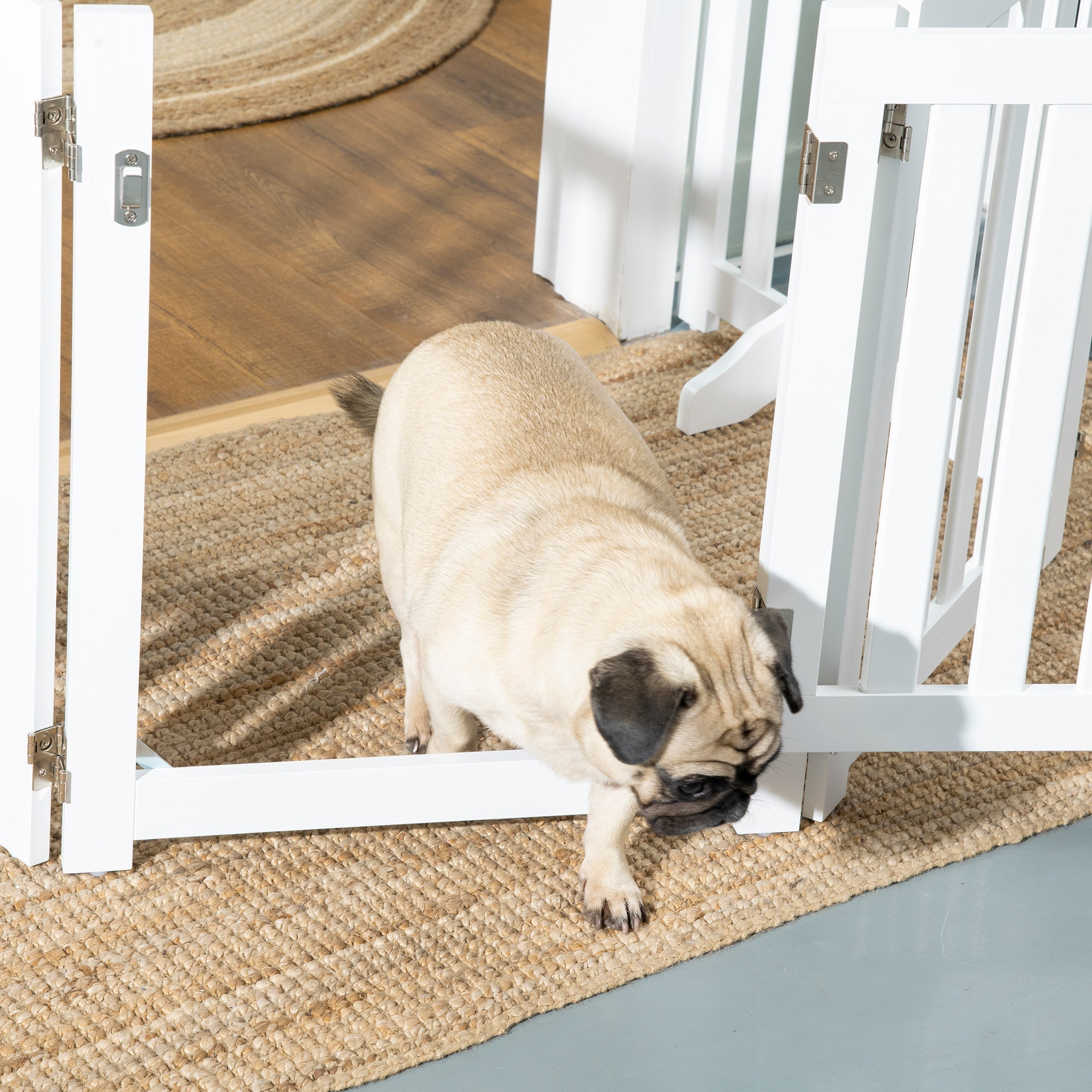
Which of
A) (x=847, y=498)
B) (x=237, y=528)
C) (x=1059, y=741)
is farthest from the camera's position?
(x=237, y=528)

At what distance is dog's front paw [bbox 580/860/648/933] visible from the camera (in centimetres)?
164

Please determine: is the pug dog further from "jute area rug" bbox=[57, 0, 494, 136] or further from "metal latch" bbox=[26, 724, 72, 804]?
"jute area rug" bbox=[57, 0, 494, 136]

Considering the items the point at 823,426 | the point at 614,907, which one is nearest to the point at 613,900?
the point at 614,907

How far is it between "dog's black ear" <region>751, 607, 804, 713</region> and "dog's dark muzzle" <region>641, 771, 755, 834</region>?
10cm

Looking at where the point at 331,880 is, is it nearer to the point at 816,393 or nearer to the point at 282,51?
the point at 816,393

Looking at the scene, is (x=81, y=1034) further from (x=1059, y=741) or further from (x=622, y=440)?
(x=1059, y=741)

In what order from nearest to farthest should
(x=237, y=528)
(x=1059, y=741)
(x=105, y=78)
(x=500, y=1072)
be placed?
(x=105, y=78)
(x=500, y=1072)
(x=1059, y=741)
(x=237, y=528)

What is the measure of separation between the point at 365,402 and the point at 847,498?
73cm

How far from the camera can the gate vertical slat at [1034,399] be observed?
1.41 metres

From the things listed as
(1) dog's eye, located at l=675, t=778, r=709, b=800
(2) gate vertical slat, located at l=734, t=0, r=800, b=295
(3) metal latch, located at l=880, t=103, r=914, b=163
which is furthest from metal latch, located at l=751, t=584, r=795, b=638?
(2) gate vertical slat, located at l=734, t=0, r=800, b=295

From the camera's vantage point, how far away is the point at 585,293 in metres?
2.96

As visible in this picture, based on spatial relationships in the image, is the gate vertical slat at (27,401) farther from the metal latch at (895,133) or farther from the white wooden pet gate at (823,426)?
the metal latch at (895,133)

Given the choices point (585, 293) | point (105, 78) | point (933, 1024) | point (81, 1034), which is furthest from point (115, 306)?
point (585, 293)

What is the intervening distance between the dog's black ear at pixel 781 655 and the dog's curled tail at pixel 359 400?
753 millimetres
